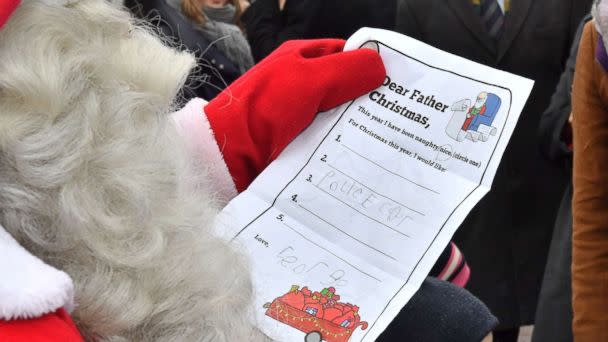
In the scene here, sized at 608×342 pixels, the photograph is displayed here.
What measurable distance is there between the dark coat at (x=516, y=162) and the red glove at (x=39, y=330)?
73.5 inches

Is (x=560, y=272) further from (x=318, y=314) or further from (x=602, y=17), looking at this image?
(x=318, y=314)

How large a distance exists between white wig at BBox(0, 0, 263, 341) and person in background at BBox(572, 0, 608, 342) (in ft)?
3.33

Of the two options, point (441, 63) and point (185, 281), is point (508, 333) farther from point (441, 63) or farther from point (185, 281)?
point (185, 281)

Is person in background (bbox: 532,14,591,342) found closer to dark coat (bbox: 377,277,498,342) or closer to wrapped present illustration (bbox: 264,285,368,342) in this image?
dark coat (bbox: 377,277,498,342)

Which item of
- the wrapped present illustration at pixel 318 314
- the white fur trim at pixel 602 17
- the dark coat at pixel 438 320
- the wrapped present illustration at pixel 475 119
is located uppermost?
the white fur trim at pixel 602 17

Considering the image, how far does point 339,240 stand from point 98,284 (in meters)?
0.36

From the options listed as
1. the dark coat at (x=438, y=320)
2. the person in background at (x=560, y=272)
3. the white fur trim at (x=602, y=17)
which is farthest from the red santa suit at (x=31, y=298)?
the person in background at (x=560, y=272)

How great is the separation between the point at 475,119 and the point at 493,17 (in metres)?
1.45

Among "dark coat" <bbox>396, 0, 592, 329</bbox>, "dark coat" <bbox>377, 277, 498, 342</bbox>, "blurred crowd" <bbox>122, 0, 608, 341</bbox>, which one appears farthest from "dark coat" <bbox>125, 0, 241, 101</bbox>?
"dark coat" <bbox>377, 277, 498, 342</bbox>

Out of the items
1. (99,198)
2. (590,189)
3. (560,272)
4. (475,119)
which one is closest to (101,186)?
(99,198)

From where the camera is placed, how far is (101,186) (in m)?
0.52

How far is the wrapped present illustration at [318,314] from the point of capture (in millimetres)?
745

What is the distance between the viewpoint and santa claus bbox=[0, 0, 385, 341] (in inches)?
19.8

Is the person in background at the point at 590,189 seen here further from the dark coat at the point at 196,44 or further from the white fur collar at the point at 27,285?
the white fur collar at the point at 27,285
